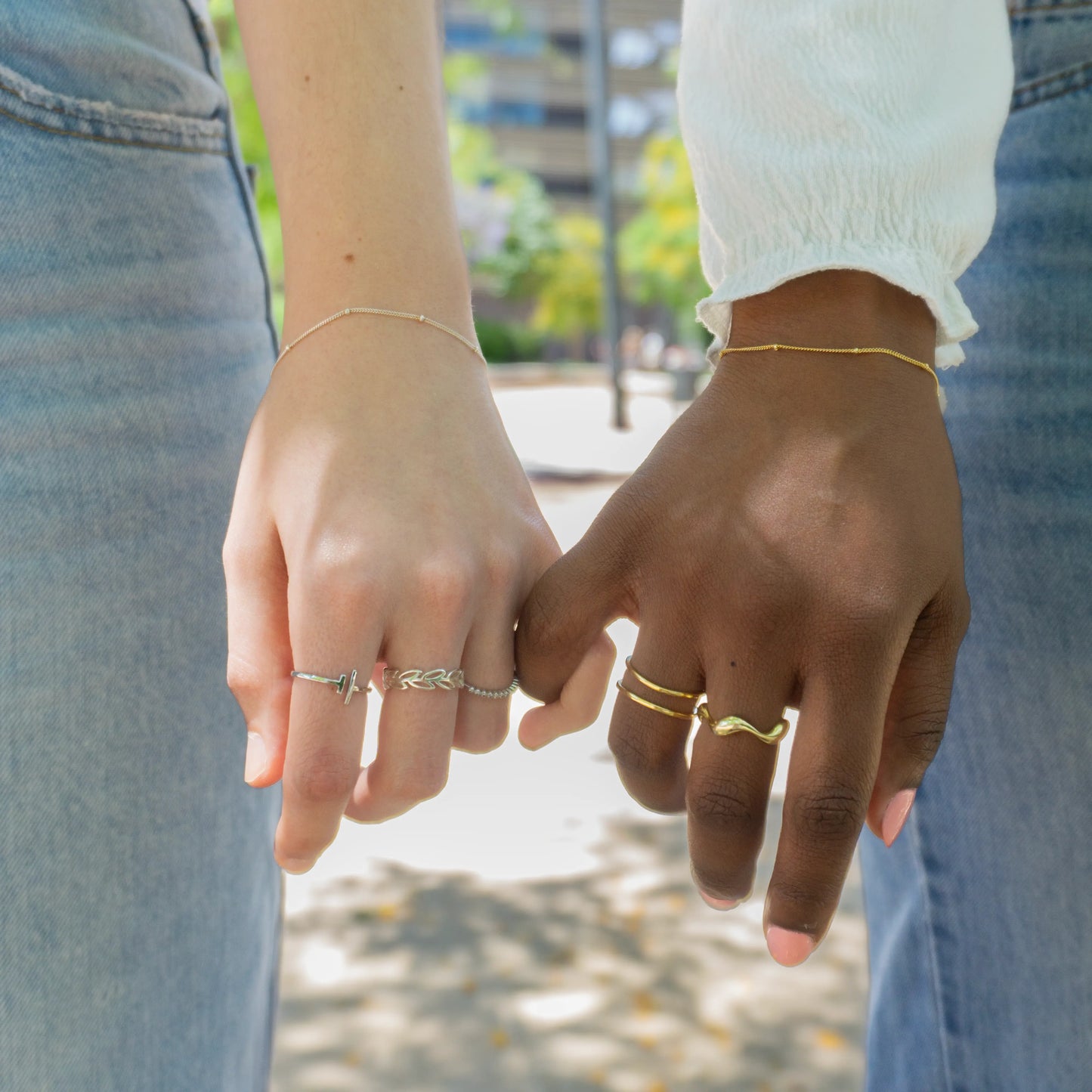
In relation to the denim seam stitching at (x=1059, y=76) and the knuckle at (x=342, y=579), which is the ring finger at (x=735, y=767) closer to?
the knuckle at (x=342, y=579)

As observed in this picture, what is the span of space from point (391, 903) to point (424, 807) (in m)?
0.83

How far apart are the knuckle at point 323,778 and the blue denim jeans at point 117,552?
0.30 metres

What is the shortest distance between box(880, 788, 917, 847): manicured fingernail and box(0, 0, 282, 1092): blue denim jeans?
2.26 feet

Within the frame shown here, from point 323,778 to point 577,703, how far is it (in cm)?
22

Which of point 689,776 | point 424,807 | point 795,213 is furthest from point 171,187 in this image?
point 424,807

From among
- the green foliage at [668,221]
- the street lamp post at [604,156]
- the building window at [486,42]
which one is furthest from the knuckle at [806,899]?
the building window at [486,42]

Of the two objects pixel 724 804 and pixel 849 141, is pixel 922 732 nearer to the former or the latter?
pixel 724 804

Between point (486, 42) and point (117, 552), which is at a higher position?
point (486, 42)

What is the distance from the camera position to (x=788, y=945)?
0.78 meters

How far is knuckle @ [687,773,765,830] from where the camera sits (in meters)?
0.78

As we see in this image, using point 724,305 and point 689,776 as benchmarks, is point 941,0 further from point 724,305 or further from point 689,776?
point 689,776

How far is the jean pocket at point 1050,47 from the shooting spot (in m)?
1.00

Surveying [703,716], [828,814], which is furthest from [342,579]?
[828,814]

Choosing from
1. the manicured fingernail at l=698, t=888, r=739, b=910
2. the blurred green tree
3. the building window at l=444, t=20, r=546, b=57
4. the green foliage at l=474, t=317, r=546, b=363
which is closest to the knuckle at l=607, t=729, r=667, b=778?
the manicured fingernail at l=698, t=888, r=739, b=910
